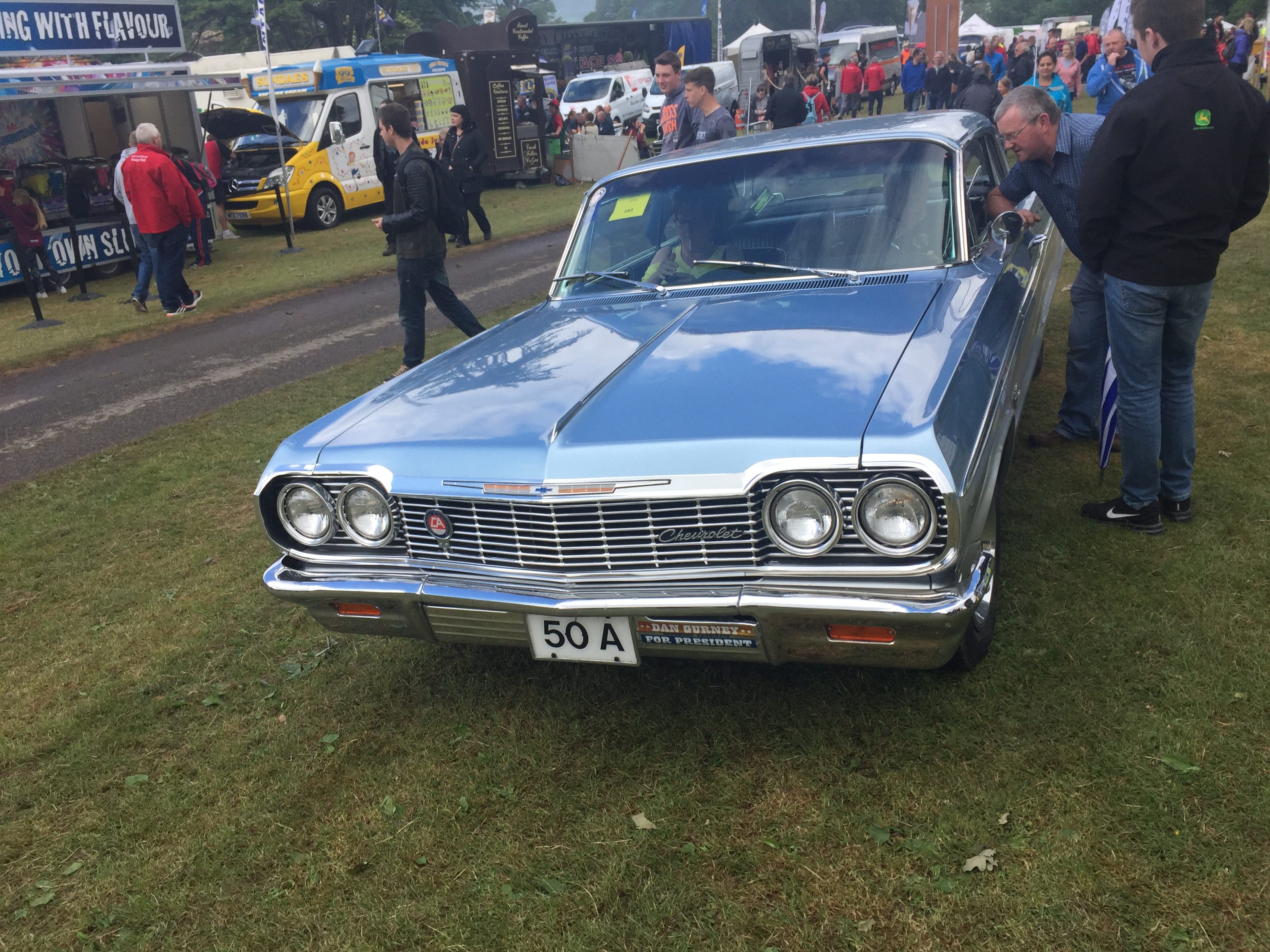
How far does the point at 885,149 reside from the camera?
4219 mm

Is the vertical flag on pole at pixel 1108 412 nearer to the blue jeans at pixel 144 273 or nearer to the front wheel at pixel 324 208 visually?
the blue jeans at pixel 144 273

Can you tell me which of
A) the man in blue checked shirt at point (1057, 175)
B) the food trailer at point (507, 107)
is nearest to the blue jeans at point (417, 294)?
the man in blue checked shirt at point (1057, 175)

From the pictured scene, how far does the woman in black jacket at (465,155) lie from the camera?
14.1 m

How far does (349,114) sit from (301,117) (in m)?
0.80

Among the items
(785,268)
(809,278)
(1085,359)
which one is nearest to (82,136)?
(785,268)

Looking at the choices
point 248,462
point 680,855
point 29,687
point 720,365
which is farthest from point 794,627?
point 248,462

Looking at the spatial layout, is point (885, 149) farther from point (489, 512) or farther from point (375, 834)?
point (375, 834)

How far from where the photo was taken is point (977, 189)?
174 inches

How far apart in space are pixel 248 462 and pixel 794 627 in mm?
4757

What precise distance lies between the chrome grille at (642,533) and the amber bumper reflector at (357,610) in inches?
15.9

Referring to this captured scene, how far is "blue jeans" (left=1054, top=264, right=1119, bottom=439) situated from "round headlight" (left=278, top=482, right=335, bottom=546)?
11.9 ft

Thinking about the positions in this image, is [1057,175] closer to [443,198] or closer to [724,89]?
[443,198]

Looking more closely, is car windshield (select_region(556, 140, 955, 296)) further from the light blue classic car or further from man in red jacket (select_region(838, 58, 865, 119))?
man in red jacket (select_region(838, 58, 865, 119))

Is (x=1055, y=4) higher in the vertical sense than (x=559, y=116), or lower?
higher
